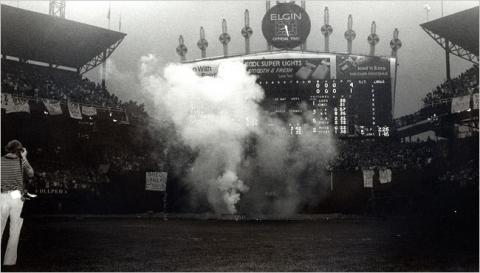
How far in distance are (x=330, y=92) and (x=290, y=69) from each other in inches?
115

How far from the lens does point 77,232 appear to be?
47.1ft

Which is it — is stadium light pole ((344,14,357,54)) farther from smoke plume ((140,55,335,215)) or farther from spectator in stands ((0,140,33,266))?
spectator in stands ((0,140,33,266))

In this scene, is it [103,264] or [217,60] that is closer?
[103,264]

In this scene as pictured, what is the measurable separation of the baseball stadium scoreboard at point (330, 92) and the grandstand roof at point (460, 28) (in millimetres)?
6118

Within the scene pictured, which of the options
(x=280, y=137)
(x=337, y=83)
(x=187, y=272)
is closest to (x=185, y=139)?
(x=280, y=137)

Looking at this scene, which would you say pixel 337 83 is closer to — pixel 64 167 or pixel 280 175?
pixel 280 175

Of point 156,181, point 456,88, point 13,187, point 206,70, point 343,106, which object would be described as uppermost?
point 206,70

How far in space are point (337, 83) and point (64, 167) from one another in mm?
16806

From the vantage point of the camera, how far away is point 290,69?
1158 inches

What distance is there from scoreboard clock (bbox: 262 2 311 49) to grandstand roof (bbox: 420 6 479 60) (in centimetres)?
916

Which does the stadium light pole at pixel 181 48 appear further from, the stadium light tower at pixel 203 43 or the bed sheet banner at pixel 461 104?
the bed sheet banner at pixel 461 104

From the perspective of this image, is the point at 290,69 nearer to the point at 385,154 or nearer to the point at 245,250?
the point at 385,154

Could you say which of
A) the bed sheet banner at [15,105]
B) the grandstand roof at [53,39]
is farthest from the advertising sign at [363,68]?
the bed sheet banner at [15,105]

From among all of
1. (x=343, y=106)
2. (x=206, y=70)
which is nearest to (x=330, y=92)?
(x=343, y=106)
